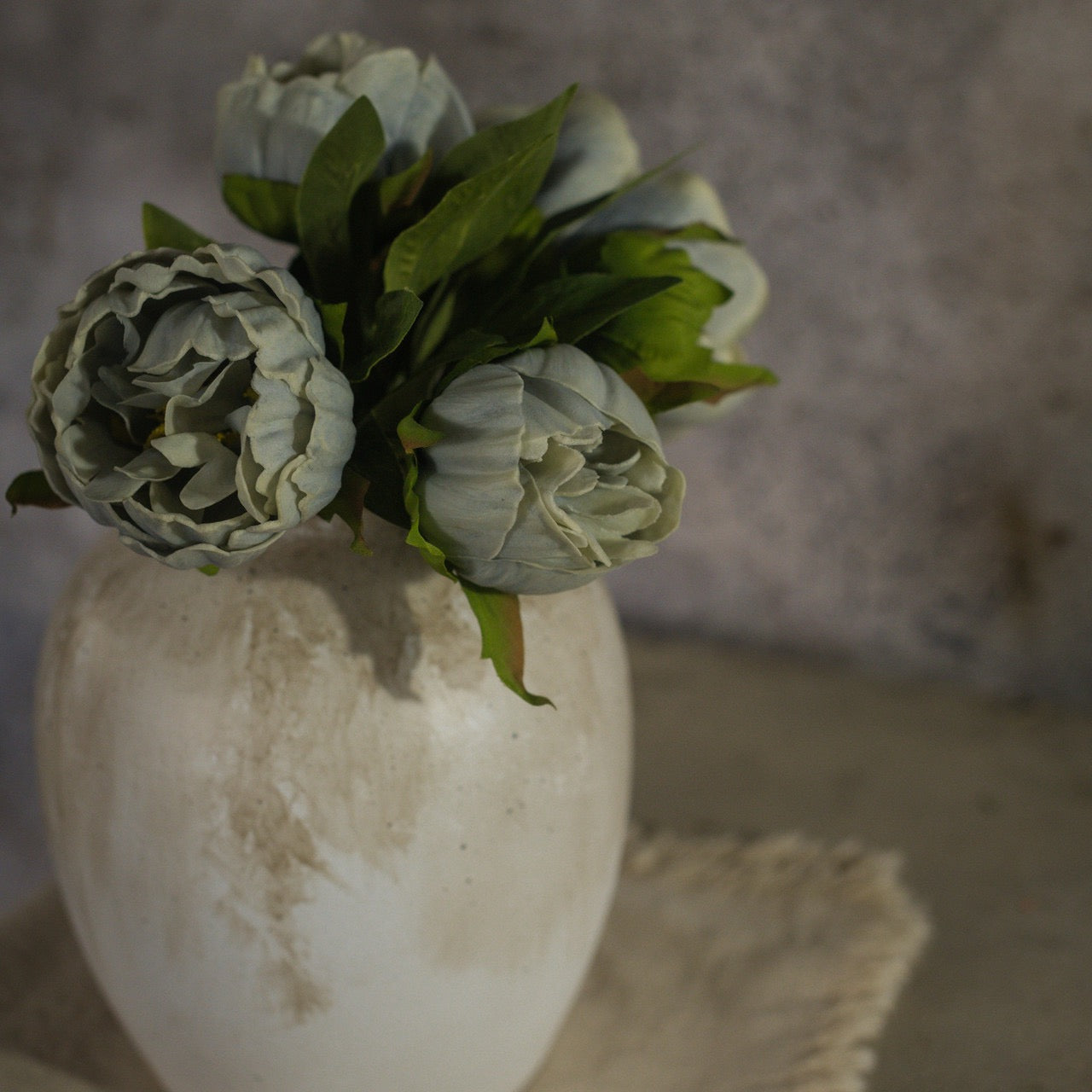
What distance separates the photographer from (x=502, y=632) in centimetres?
43

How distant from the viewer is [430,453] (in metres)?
0.40

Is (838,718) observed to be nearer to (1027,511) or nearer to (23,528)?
(1027,511)

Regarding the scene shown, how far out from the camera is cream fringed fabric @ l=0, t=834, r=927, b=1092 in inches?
24.4

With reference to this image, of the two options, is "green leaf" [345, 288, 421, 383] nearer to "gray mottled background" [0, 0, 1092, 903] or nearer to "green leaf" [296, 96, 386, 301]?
"green leaf" [296, 96, 386, 301]

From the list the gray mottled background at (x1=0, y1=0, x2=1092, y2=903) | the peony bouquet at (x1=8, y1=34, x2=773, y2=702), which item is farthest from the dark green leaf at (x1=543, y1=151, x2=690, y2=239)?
the gray mottled background at (x1=0, y1=0, x2=1092, y2=903)

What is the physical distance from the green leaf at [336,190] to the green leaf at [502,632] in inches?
5.2

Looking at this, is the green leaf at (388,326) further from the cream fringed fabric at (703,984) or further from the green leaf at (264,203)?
the cream fringed fabric at (703,984)

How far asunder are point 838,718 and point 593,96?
0.63 metres

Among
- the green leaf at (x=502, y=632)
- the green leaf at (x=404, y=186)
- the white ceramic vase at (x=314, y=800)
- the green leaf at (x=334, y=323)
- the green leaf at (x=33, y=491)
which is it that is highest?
the green leaf at (x=404, y=186)

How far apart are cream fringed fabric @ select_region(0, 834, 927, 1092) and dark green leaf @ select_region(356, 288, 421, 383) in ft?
1.26

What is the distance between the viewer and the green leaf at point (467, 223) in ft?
1.43

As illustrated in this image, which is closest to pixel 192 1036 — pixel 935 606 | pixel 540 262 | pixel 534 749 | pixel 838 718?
pixel 534 749

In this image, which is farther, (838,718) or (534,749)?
(838,718)

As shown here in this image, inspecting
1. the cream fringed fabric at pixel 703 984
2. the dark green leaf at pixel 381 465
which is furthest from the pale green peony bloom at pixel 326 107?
the cream fringed fabric at pixel 703 984
